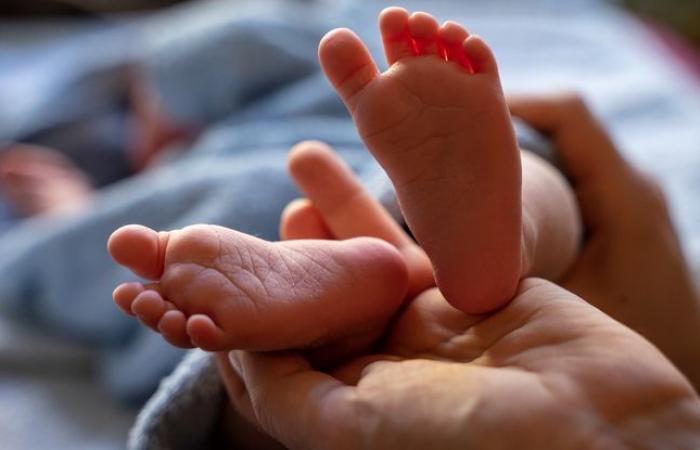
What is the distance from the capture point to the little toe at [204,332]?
1.21 feet

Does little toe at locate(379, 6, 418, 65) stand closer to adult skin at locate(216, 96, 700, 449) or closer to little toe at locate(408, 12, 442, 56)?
little toe at locate(408, 12, 442, 56)

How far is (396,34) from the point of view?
1.35ft

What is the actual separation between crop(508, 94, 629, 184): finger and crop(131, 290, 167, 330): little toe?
0.49 metres

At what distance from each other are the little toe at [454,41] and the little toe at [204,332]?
0.63ft

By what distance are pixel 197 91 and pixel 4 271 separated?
36 centimetres

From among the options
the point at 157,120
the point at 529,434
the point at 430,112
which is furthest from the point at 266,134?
the point at 529,434

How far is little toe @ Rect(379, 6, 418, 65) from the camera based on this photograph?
0.41m

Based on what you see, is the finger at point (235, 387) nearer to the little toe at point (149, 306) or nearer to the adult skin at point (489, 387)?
the adult skin at point (489, 387)

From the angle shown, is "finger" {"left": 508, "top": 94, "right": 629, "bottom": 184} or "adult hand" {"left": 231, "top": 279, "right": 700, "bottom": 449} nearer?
"adult hand" {"left": 231, "top": 279, "right": 700, "bottom": 449}

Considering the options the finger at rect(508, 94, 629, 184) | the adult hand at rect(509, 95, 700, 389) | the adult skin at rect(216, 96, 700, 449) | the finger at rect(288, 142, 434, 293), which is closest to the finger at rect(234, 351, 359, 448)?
the adult skin at rect(216, 96, 700, 449)

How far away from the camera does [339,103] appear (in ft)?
3.03

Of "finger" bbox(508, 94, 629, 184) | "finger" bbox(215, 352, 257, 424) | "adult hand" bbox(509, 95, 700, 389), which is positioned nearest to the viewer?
"finger" bbox(215, 352, 257, 424)

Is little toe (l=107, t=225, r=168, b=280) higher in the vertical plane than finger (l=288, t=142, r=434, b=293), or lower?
higher

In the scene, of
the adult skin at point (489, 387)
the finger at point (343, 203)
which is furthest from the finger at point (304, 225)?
the adult skin at point (489, 387)
